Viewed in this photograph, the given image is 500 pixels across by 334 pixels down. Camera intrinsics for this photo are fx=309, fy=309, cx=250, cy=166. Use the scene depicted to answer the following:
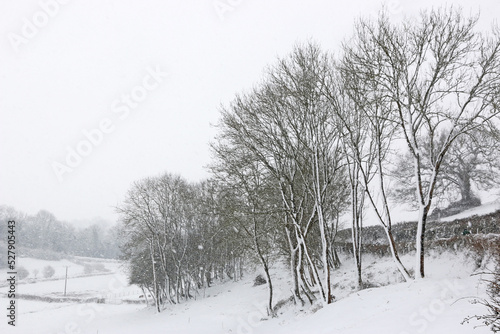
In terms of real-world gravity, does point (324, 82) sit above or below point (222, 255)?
above

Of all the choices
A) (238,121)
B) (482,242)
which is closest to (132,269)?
(238,121)

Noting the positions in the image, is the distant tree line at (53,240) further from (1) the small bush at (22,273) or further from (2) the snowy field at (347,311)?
(2) the snowy field at (347,311)

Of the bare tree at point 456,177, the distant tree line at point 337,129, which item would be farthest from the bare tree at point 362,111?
the bare tree at point 456,177

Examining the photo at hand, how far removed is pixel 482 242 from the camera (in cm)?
1104

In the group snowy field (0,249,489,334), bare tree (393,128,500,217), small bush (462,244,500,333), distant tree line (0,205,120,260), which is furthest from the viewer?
distant tree line (0,205,120,260)

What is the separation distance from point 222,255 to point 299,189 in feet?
79.5

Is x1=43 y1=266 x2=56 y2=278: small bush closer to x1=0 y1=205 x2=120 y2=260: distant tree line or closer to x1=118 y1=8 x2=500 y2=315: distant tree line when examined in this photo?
x1=0 y1=205 x2=120 y2=260: distant tree line

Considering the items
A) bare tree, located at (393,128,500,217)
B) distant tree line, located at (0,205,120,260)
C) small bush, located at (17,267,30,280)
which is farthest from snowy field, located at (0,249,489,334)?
distant tree line, located at (0,205,120,260)

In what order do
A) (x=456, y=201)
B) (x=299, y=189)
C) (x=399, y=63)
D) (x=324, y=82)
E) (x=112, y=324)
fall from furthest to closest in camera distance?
(x=456, y=201) → (x=112, y=324) → (x=299, y=189) → (x=324, y=82) → (x=399, y=63)

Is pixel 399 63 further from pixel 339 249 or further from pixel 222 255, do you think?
pixel 222 255

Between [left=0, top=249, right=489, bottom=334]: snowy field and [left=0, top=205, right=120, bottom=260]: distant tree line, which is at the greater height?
[left=0, top=205, right=120, bottom=260]: distant tree line

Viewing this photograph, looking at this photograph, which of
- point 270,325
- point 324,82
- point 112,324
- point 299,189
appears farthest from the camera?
point 112,324

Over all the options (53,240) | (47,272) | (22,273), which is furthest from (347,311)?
(53,240)

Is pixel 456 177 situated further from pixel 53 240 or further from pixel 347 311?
pixel 53 240
